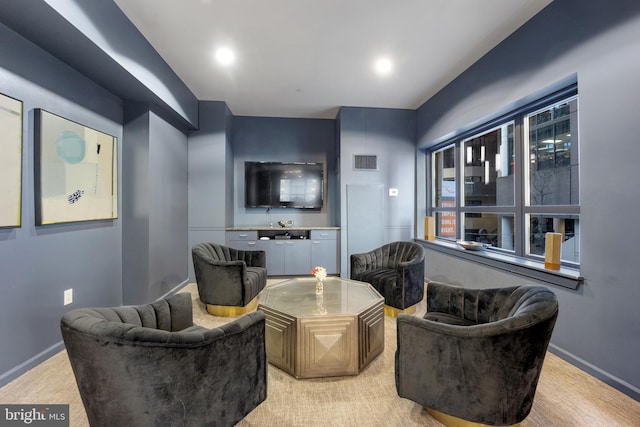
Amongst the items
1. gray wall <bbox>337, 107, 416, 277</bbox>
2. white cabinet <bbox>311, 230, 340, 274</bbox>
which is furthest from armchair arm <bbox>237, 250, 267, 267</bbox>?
gray wall <bbox>337, 107, 416, 277</bbox>

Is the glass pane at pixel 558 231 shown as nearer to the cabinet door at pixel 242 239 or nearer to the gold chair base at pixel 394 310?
the gold chair base at pixel 394 310

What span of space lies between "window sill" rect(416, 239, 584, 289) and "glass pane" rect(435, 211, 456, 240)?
48 centimetres

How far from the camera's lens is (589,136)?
2.06 m

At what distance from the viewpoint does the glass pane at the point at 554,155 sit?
2.45m

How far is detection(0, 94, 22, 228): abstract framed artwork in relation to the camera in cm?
186

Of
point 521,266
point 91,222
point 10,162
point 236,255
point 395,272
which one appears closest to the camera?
point 10,162

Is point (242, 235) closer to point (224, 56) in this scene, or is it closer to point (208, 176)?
point (208, 176)

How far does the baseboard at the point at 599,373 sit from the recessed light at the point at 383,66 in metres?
3.27

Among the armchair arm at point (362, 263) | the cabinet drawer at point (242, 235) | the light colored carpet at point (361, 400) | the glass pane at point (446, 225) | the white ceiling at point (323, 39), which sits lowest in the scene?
the light colored carpet at point (361, 400)

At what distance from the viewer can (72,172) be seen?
2438mm

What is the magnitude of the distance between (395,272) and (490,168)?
1831 millimetres

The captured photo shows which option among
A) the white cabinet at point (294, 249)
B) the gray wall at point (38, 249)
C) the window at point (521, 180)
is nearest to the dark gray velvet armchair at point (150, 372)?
the gray wall at point (38, 249)

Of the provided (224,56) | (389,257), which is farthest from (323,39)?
(389,257)

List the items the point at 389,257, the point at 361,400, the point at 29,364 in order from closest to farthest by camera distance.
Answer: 1. the point at 361,400
2. the point at 29,364
3. the point at 389,257
